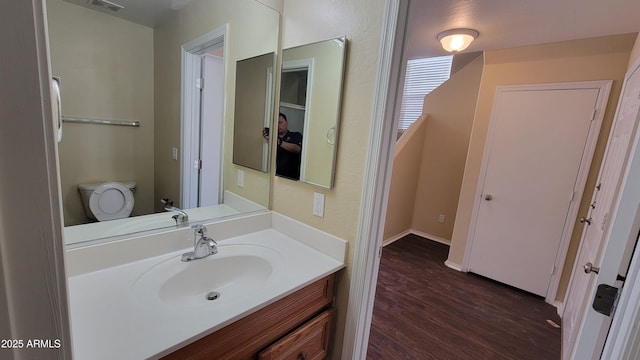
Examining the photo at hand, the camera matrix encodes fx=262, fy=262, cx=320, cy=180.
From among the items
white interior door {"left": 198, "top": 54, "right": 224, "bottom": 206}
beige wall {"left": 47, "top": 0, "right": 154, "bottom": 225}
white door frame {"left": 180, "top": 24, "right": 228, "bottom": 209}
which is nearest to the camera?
beige wall {"left": 47, "top": 0, "right": 154, "bottom": 225}

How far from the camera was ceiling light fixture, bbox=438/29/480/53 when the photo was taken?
85.6 inches

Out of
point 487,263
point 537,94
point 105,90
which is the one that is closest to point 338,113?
point 105,90

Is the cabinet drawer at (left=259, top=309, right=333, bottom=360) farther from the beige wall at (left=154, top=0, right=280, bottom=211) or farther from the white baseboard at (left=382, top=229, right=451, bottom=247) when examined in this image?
the white baseboard at (left=382, top=229, right=451, bottom=247)

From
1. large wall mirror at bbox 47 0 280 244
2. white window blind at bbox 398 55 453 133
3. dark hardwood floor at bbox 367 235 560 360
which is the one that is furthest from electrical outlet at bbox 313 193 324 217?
white window blind at bbox 398 55 453 133

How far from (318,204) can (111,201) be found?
904 millimetres

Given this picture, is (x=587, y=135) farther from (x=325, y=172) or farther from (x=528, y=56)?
(x=325, y=172)

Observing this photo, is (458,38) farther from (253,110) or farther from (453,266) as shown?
(453,266)

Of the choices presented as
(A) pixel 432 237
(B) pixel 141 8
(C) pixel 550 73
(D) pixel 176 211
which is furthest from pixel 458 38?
(A) pixel 432 237

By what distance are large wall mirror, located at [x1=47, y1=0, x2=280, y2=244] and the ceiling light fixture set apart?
1615mm

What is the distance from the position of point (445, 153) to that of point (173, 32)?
3521mm

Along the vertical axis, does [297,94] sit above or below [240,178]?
above

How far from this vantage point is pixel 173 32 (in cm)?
119

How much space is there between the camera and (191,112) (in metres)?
1.33

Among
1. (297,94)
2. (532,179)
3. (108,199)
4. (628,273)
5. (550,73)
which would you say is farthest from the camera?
(532,179)
